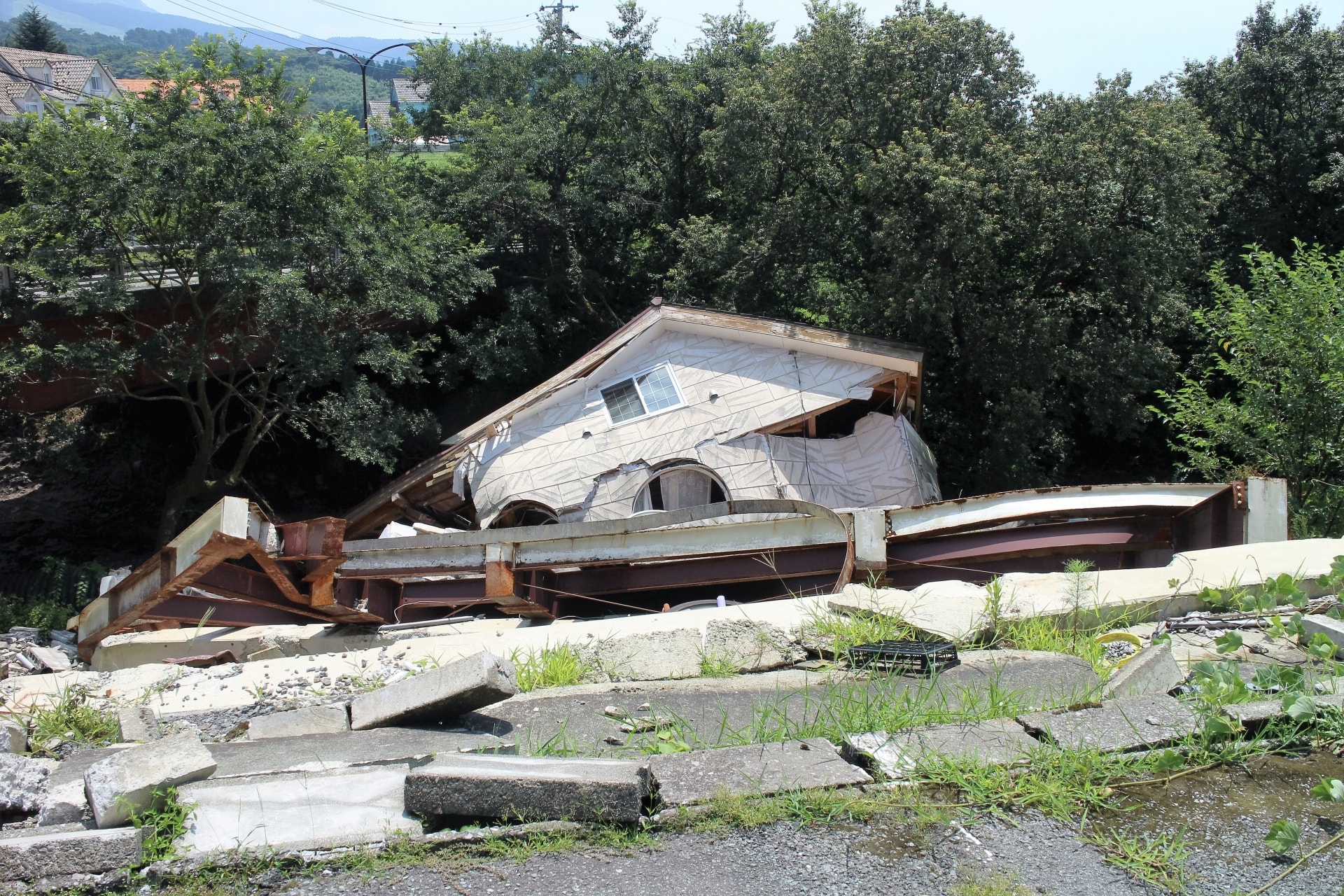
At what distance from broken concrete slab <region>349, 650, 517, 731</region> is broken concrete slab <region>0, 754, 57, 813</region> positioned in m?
1.30

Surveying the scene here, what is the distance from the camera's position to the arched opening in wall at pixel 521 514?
1379 centimetres

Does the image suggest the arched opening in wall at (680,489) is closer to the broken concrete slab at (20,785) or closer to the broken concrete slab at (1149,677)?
the broken concrete slab at (1149,677)

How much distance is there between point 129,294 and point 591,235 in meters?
10.2

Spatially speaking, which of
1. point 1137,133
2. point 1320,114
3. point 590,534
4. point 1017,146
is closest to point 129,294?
point 590,534

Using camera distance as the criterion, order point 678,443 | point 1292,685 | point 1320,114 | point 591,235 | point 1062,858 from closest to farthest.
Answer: point 1062,858, point 1292,685, point 678,443, point 1320,114, point 591,235

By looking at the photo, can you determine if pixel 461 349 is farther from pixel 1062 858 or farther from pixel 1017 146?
pixel 1062 858

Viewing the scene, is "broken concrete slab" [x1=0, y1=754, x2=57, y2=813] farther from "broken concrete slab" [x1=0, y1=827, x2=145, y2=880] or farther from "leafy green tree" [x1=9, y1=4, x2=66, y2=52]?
"leafy green tree" [x1=9, y1=4, x2=66, y2=52]

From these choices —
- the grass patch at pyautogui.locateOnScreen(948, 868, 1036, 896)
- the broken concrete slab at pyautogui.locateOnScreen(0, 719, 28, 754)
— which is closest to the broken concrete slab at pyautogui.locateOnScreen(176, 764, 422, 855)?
the broken concrete slab at pyautogui.locateOnScreen(0, 719, 28, 754)

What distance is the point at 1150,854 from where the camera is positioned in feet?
10.0

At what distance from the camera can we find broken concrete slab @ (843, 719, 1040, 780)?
355 cm

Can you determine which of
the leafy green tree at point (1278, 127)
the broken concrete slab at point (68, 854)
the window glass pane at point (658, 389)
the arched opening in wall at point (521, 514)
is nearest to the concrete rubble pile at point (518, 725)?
the broken concrete slab at point (68, 854)

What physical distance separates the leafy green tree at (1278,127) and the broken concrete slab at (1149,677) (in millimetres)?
17437

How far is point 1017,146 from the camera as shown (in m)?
15.7

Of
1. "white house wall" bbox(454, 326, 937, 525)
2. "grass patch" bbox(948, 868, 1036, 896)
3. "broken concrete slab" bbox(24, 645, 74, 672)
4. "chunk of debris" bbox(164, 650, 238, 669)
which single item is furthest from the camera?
"white house wall" bbox(454, 326, 937, 525)
